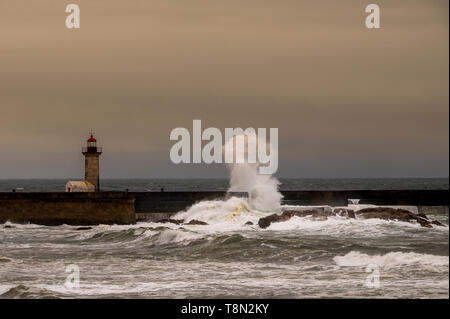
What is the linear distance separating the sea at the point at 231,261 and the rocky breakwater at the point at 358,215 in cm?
43

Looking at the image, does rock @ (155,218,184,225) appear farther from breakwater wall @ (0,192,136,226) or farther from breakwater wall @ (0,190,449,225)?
breakwater wall @ (0,192,136,226)

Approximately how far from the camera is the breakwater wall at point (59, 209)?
30203mm

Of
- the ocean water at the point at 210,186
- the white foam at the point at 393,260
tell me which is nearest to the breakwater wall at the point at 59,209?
the white foam at the point at 393,260

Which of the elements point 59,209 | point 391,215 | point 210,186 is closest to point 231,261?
point 391,215

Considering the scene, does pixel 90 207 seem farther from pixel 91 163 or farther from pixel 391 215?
pixel 391 215

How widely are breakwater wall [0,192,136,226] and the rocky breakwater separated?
554 centimetres

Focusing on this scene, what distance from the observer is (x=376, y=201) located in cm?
3381

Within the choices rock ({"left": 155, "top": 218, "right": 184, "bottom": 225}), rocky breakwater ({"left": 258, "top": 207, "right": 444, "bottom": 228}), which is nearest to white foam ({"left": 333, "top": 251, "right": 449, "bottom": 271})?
rocky breakwater ({"left": 258, "top": 207, "right": 444, "bottom": 228})

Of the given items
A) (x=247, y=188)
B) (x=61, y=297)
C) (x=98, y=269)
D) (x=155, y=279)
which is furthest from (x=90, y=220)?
(x=61, y=297)

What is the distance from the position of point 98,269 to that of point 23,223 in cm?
1365

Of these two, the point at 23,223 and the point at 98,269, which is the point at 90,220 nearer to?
the point at 23,223

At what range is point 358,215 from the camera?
30094mm

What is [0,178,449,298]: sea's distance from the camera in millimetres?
14180

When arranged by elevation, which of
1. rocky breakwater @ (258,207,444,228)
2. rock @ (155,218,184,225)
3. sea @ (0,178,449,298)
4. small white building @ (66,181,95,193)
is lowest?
sea @ (0,178,449,298)
